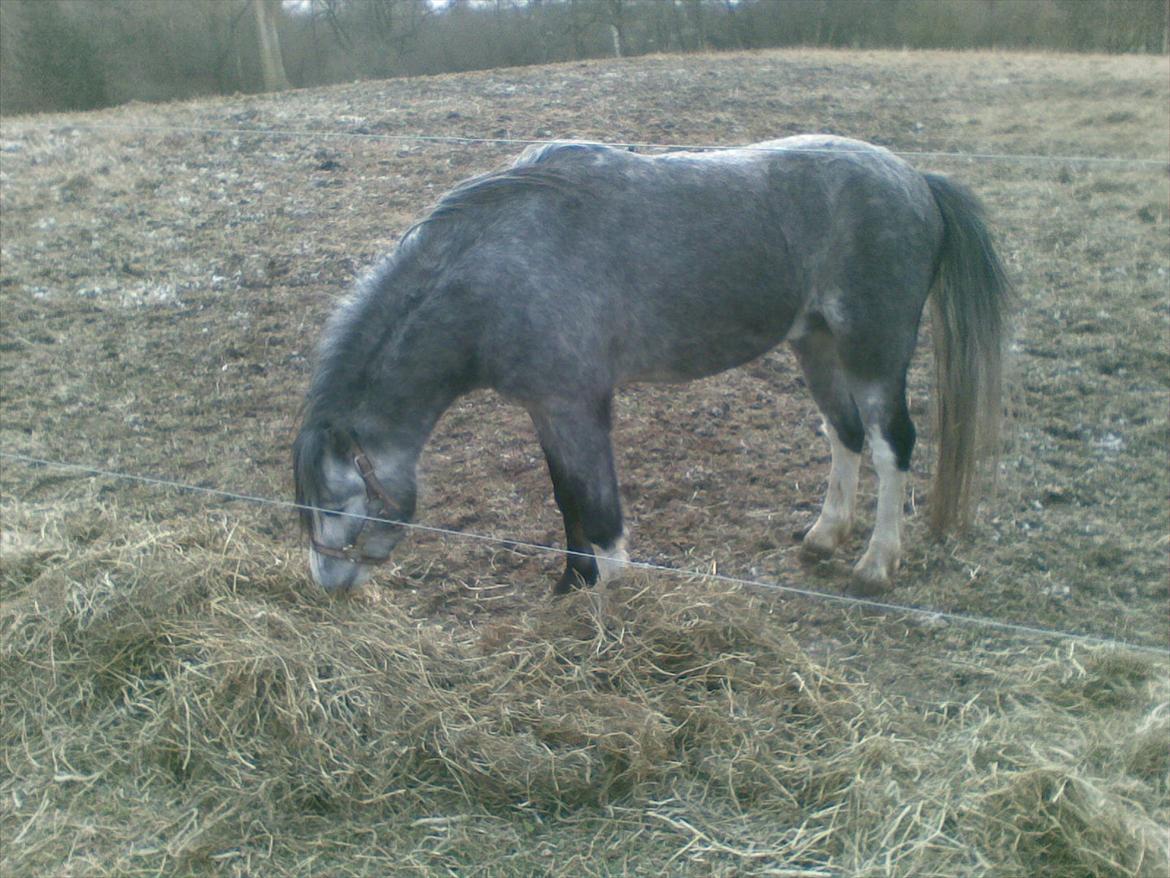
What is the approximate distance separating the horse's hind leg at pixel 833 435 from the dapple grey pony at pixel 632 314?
0.01m

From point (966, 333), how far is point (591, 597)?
1.68 m

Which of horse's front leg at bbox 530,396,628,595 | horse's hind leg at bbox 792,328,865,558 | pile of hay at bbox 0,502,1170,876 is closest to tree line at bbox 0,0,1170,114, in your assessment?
horse's hind leg at bbox 792,328,865,558

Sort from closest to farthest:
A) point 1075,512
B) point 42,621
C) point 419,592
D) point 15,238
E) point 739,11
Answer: point 42,621
point 419,592
point 1075,512
point 739,11
point 15,238

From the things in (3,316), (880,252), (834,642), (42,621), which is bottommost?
(834,642)

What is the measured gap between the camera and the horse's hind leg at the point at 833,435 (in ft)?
11.4

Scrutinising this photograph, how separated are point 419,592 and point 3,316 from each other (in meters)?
4.11

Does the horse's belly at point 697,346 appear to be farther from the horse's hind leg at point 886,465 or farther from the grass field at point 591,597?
the grass field at point 591,597

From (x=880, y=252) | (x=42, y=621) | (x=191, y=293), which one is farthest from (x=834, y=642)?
(x=191, y=293)

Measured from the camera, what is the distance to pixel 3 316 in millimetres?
5727

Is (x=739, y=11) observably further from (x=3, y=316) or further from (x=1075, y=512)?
(x=3, y=316)

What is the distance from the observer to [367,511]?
282 centimetres

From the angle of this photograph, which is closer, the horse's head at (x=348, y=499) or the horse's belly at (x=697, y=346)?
the horse's head at (x=348, y=499)

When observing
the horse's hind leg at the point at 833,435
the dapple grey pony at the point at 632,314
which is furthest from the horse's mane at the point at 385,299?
the horse's hind leg at the point at 833,435

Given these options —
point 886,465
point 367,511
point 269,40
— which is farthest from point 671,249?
point 269,40
